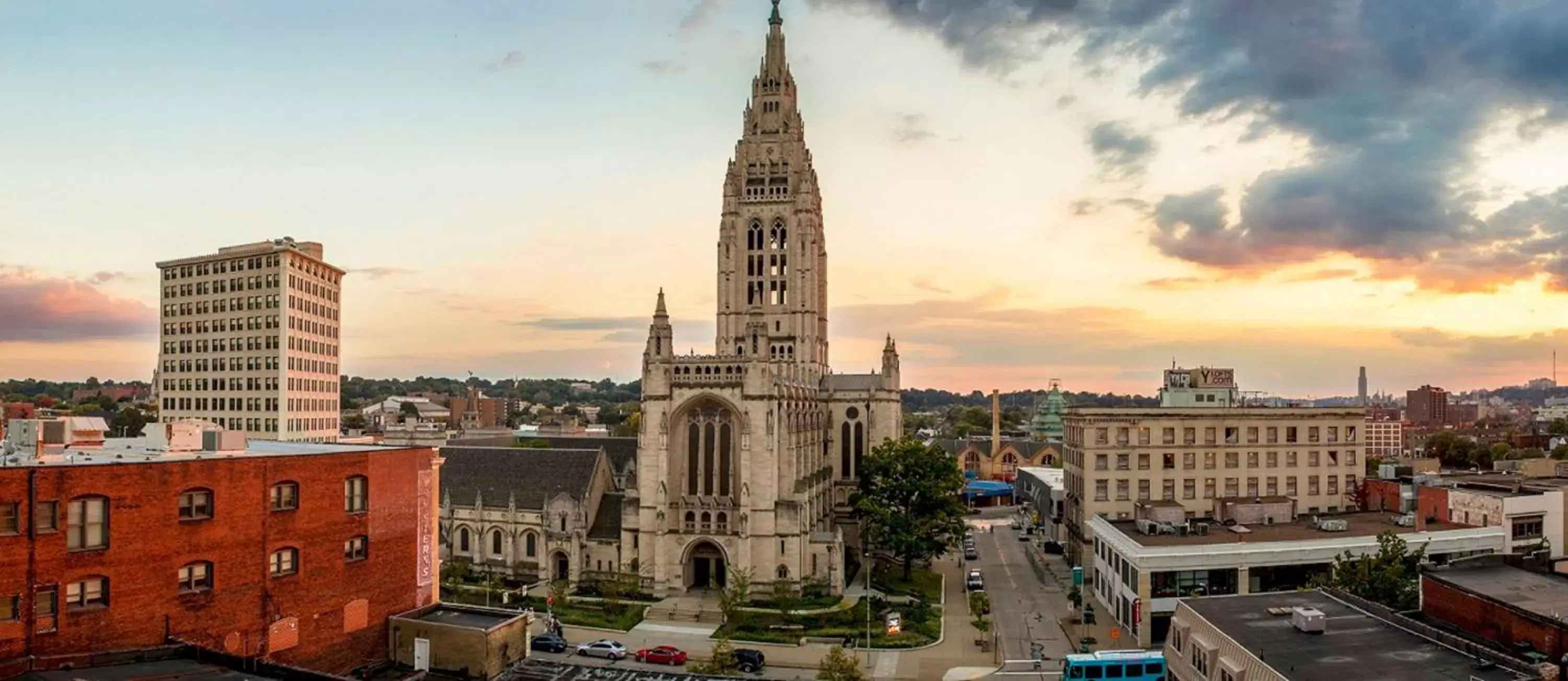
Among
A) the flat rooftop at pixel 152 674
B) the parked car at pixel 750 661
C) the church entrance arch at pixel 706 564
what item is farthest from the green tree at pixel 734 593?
the flat rooftop at pixel 152 674

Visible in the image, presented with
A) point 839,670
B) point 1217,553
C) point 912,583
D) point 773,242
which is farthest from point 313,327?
point 1217,553

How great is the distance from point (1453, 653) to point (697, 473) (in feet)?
168

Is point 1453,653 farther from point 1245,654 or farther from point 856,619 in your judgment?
point 856,619

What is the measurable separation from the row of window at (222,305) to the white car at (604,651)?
291 ft

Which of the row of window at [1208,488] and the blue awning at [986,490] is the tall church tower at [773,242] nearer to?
the row of window at [1208,488]

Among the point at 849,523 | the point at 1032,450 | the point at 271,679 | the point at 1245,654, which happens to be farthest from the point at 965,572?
the point at 1032,450

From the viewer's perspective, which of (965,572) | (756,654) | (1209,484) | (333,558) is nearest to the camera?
(333,558)

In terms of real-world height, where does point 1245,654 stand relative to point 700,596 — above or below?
above

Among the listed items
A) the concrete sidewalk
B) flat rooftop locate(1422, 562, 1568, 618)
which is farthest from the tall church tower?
flat rooftop locate(1422, 562, 1568, 618)

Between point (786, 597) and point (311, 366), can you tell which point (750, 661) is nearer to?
point (786, 597)

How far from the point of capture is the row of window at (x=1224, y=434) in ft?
267

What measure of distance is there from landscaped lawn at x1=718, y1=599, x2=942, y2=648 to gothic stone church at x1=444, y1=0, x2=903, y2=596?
626 centimetres

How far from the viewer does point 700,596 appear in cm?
7762

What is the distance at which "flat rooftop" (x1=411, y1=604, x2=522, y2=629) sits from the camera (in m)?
47.5
